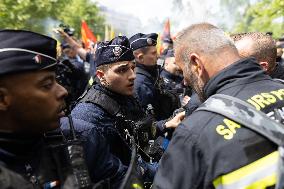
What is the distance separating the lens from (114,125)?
3062 millimetres

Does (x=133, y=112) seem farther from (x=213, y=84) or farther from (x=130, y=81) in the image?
(x=213, y=84)

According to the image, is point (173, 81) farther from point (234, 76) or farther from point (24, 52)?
point (24, 52)

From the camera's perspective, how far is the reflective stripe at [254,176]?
5.73 ft

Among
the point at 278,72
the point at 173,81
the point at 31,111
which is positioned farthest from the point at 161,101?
the point at 31,111

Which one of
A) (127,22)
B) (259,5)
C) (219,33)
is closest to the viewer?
(219,33)

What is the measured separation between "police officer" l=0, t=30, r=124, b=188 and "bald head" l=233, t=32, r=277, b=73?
2099 millimetres

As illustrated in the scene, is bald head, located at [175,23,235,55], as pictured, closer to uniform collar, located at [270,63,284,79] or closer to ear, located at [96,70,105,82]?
ear, located at [96,70,105,82]

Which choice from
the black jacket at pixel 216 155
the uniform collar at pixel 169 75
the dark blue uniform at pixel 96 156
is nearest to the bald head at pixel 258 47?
the black jacket at pixel 216 155

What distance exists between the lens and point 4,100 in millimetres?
1770

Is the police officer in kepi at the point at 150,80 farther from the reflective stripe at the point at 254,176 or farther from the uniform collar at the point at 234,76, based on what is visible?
the reflective stripe at the point at 254,176

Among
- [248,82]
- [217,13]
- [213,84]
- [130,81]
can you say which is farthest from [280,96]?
[217,13]

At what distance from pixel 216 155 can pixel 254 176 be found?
0.68 ft

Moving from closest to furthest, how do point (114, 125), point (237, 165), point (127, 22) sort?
point (237, 165) → point (114, 125) → point (127, 22)

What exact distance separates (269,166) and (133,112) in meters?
1.88
